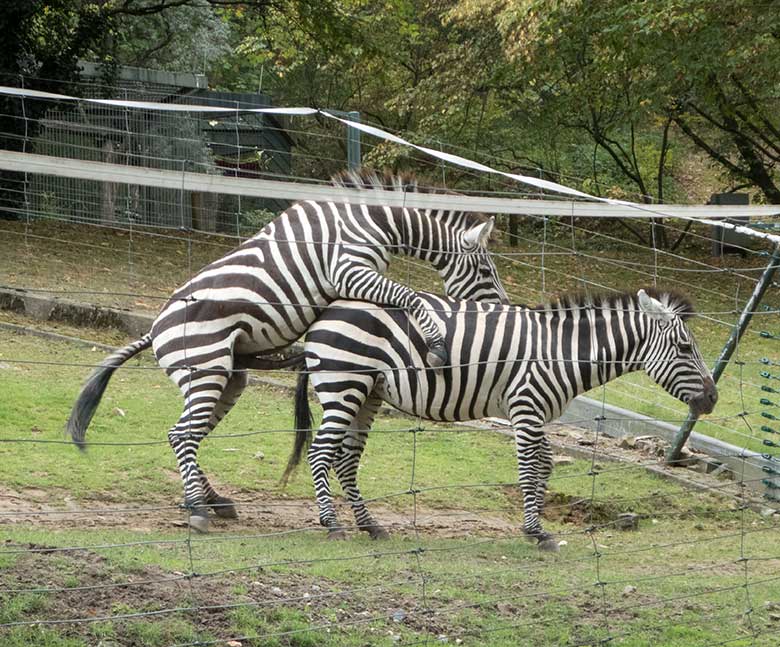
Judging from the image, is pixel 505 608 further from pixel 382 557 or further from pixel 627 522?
pixel 627 522

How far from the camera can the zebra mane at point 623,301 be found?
827 cm

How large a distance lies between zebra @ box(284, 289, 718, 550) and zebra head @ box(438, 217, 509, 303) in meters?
0.68

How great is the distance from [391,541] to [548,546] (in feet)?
3.31

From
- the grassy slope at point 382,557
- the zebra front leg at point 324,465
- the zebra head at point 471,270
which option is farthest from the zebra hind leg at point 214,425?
the zebra head at point 471,270

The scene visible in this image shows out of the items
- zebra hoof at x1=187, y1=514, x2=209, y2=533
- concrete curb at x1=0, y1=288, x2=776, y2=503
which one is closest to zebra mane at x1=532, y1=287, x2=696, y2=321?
concrete curb at x1=0, y1=288, x2=776, y2=503

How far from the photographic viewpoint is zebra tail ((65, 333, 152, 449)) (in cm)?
786

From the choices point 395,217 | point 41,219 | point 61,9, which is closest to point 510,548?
point 395,217

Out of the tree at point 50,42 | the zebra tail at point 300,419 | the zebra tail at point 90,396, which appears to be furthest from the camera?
the tree at point 50,42

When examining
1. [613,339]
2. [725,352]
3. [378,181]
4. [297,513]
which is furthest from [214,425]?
[725,352]

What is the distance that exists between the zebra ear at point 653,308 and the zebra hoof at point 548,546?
163 cm

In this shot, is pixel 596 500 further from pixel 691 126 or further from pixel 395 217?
pixel 691 126

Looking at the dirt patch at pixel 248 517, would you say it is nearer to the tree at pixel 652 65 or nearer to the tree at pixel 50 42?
the tree at pixel 652 65

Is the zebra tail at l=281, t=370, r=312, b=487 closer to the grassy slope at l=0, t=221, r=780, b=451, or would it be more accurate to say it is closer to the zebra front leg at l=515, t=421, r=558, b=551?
the zebra front leg at l=515, t=421, r=558, b=551

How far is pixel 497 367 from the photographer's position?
8086 mm
